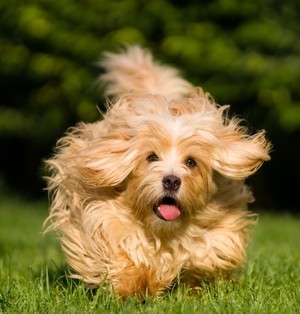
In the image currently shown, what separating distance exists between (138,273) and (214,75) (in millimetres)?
8675

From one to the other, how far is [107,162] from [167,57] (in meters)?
8.58

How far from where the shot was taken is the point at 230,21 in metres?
13.9

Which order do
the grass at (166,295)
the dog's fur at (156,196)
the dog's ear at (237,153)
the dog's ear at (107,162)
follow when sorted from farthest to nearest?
the dog's ear at (237,153), the dog's ear at (107,162), the dog's fur at (156,196), the grass at (166,295)

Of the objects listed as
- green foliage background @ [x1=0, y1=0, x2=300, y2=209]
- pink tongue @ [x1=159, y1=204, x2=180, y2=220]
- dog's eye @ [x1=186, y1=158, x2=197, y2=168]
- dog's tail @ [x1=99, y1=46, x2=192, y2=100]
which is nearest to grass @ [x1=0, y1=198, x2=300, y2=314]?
pink tongue @ [x1=159, y1=204, x2=180, y2=220]

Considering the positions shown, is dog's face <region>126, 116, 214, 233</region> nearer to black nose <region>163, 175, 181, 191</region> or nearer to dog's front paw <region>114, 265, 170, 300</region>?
black nose <region>163, 175, 181, 191</region>

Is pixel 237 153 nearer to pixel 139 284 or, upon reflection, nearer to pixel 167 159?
pixel 167 159

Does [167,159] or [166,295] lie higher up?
[167,159]

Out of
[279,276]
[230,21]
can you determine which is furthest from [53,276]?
[230,21]

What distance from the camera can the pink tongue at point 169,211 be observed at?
4.82 m

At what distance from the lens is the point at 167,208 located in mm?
4824

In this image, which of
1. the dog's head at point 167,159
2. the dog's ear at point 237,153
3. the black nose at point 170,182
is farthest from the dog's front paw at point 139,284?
the dog's ear at point 237,153

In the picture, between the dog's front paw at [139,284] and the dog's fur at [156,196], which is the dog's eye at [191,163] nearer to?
the dog's fur at [156,196]

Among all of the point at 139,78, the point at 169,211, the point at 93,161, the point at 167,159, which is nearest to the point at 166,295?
the point at 169,211

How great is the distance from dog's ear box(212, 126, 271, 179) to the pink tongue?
17.1 inches
